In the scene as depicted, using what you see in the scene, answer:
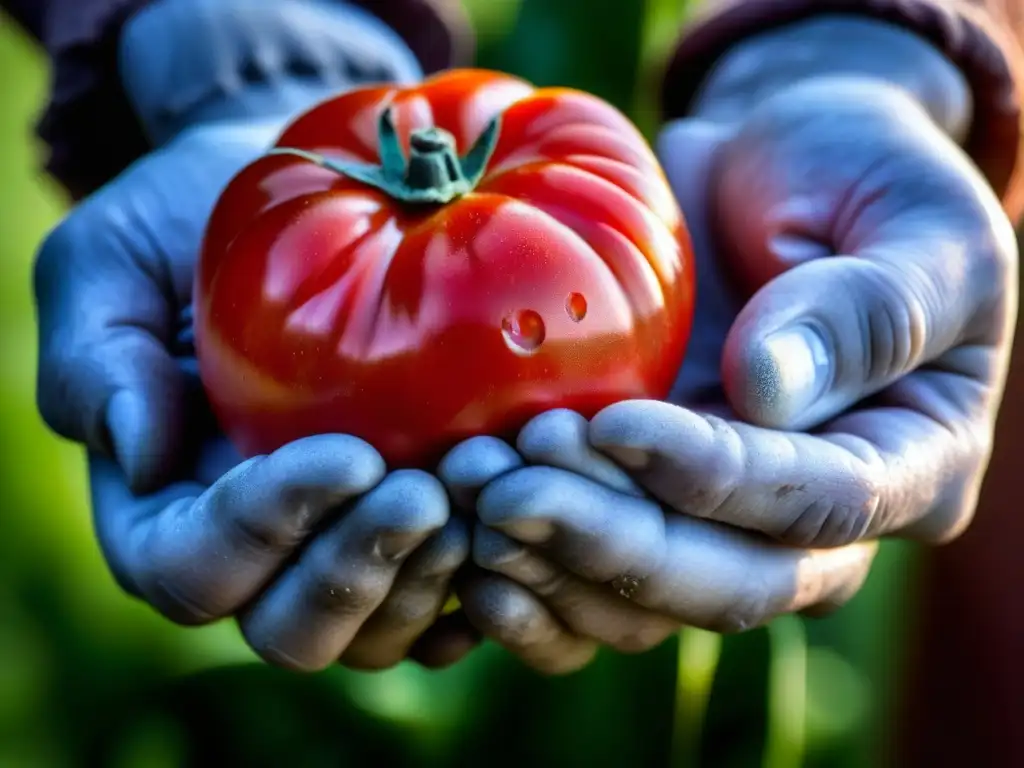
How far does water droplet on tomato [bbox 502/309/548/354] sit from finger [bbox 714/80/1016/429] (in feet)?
0.41

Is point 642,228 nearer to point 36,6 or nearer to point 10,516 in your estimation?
point 36,6

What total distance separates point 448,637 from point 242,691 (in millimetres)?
688

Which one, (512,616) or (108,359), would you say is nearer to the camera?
(512,616)

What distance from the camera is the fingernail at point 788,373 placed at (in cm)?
60

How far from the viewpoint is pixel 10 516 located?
1.36 m

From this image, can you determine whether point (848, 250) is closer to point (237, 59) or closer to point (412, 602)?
point (412, 602)

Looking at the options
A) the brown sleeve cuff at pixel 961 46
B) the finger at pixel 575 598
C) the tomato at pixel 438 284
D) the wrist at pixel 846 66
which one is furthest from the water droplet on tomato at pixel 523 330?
the brown sleeve cuff at pixel 961 46

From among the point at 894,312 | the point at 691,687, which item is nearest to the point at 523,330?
the point at 894,312

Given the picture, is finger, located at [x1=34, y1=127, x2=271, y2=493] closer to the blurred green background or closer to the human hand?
the human hand

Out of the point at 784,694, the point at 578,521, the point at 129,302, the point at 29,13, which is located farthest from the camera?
the point at 784,694

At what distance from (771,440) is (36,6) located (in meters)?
1.05

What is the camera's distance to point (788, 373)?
60cm

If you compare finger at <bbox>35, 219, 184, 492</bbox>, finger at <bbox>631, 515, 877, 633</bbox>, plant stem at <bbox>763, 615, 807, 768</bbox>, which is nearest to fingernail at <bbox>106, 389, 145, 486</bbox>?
finger at <bbox>35, 219, 184, 492</bbox>

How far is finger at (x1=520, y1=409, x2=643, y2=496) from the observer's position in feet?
1.85
